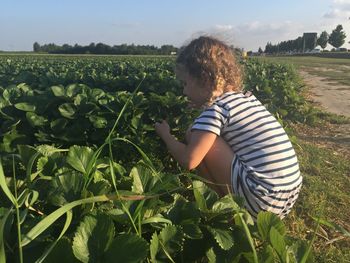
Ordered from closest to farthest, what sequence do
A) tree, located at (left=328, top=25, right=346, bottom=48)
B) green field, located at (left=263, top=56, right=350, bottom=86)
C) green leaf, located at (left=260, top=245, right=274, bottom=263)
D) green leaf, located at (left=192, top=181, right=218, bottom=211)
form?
green leaf, located at (left=260, top=245, right=274, bottom=263), green leaf, located at (left=192, top=181, right=218, bottom=211), green field, located at (left=263, top=56, right=350, bottom=86), tree, located at (left=328, top=25, right=346, bottom=48)

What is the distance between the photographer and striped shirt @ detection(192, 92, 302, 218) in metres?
2.68

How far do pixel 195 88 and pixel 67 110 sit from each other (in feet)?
3.41

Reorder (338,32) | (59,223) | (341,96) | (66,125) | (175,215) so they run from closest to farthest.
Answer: (59,223)
(175,215)
(66,125)
(341,96)
(338,32)

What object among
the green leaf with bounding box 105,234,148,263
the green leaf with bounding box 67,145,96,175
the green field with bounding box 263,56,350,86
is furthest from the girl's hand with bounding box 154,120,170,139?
the green field with bounding box 263,56,350,86

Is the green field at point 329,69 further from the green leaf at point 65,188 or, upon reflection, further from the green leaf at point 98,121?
the green leaf at point 65,188

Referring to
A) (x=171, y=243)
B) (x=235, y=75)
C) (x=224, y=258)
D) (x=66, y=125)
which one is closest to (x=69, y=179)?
(x=171, y=243)

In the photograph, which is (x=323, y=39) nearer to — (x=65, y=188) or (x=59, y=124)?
(x=59, y=124)

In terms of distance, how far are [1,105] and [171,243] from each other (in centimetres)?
227

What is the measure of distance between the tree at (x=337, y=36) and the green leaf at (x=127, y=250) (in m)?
99.5

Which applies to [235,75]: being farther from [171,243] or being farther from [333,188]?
[333,188]

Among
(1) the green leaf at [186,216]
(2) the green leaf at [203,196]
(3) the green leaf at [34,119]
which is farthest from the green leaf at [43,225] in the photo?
(3) the green leaf at [34,119]

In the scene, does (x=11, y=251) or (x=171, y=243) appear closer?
(x=11, y=251)

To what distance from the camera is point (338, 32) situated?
93.9m

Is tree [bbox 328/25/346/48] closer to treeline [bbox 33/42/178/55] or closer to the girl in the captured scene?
treeline [bbox 33/42/178/55]
